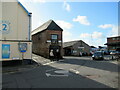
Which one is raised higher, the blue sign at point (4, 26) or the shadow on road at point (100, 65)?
the blue sign at point (4, 26)

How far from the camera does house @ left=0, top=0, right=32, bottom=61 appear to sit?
1493 centimetres

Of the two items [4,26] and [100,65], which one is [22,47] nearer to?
[4,26]

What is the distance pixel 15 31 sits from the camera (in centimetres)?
1559

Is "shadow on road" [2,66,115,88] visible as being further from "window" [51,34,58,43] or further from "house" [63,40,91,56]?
"house" [63,40,91,56]

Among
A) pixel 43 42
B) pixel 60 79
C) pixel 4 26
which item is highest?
pixel 4 26

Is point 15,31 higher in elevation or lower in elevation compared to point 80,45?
higher

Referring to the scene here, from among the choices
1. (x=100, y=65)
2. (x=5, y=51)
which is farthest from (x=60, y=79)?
(x=5, y=51)

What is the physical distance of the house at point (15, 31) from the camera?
49.0 feet

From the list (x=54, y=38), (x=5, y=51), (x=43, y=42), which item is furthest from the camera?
(x=43, y=42)

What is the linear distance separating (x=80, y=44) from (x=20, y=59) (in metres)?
29.4

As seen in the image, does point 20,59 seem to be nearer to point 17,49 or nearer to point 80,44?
point 17,49

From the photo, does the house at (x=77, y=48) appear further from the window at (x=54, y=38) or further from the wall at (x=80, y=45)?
the window at (x=54, y=38)

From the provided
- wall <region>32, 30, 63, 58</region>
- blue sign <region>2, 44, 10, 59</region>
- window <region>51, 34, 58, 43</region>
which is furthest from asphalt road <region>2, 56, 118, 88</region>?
window <region>51, 34, 58, 43</region>

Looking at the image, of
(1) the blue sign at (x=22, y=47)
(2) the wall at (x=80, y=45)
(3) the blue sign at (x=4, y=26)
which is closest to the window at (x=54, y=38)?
(1) the blue sign at (x=22, y=47)
